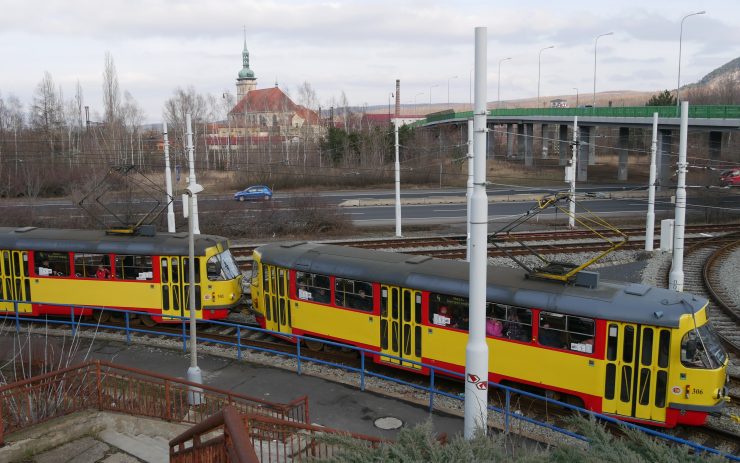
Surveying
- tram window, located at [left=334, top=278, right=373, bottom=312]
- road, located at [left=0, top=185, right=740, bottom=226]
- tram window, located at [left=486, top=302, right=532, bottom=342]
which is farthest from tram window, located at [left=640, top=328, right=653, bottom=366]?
road, located at [left=0, top=185, right=740, bottom=226]

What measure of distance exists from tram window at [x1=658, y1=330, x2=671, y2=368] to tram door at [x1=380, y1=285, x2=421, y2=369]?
471 centimetres

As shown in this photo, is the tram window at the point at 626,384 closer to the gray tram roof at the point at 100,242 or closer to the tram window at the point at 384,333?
the tram window at the point at 384,333

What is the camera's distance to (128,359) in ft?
49.6

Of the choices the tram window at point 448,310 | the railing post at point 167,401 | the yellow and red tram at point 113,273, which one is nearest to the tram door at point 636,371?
the tram window at point 448,310

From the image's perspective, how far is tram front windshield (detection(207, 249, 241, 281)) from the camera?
57.3ft

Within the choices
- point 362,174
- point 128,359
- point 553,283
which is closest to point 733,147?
point 362,174

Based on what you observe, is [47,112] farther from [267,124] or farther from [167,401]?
[167,401]

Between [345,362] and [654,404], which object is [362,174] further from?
[654,404]

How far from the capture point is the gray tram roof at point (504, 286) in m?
10.9

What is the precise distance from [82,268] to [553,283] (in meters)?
13.2

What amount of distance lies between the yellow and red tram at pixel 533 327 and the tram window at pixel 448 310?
0.02 metres

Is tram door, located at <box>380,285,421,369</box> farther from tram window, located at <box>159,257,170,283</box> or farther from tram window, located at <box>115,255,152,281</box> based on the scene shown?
tram window, located at <box>115,255,152,281</box>

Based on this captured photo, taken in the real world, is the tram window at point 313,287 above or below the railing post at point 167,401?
above

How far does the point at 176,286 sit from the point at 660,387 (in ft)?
40.5
